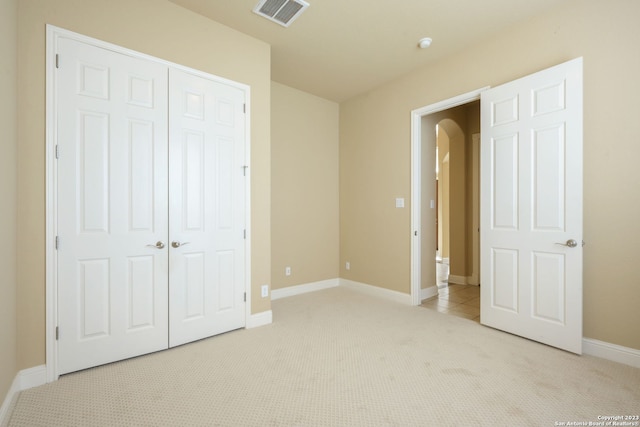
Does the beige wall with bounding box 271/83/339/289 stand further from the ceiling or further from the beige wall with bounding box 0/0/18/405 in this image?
the beige wall with bounding box 0/0/18/405

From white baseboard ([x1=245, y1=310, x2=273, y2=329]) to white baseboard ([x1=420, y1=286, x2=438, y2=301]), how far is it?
6.96 ft

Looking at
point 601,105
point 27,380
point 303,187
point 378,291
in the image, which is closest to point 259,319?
point 27,380

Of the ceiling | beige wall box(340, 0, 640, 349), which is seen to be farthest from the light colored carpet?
the ceiling

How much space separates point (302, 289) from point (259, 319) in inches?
53.8

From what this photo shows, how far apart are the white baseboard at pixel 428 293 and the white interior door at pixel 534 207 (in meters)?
1.06

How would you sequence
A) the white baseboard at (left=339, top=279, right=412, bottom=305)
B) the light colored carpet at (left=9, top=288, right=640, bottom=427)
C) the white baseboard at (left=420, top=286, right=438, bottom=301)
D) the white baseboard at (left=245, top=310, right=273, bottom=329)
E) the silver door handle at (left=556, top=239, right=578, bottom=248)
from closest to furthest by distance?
the light colored carpet at (left=9, top=288, right=640, bottom=427)
the silver door handle at (left=556, top=239, right=578, bottom=248)
the white baseboard at (left=245, top=310, right=273, bottom=329)
the white baseboard at (left=339, top=279, right=412, bottom=305)
the white baseboard at (left=420, top=286, right=438, bottom=301)

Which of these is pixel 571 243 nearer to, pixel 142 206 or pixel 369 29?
pixel 369 29

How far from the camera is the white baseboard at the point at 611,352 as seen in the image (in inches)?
85.9

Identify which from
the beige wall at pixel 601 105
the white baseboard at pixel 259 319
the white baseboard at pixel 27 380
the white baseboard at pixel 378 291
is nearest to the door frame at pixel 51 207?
the white baseboard at pixel 27 380

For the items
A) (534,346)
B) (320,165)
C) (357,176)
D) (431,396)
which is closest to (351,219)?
(357,176)

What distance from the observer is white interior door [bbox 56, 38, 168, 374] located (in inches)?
81.7

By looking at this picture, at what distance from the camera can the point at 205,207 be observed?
2715 mm

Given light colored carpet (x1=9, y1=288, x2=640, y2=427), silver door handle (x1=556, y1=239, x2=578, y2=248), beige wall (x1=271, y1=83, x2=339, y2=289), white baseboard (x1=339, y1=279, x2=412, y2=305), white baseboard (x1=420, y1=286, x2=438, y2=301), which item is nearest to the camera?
light colored carpet (x1=9, y1=288, x2=640, y2=427)

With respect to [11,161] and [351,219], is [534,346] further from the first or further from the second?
[11,161]
